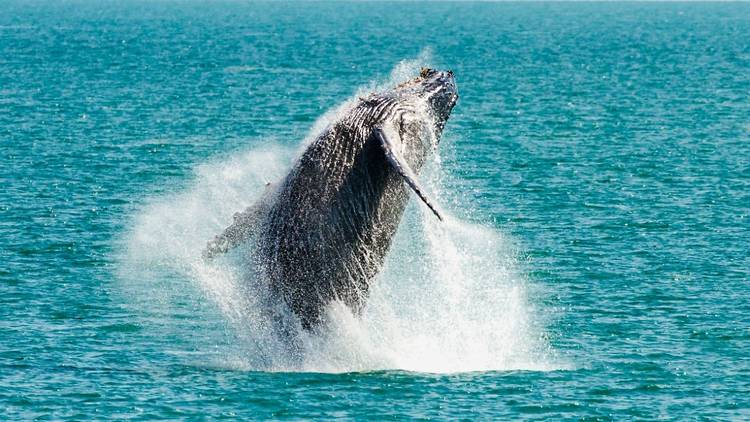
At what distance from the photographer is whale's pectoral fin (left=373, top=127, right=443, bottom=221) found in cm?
2228

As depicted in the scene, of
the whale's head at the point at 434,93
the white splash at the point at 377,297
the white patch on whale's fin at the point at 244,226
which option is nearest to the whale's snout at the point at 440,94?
the whale's head at the point at 434,93

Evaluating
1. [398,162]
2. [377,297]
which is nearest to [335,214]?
[398,162]

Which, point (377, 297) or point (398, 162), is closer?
point (398, 162)

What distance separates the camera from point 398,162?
23.0m

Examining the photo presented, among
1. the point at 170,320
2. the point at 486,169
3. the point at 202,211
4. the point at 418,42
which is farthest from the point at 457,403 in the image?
the point at 418,42

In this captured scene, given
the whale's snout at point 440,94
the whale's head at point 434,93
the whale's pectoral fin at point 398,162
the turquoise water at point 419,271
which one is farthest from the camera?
the whale's snout at point 440,94

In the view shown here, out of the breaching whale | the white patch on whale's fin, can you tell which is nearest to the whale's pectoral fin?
the breaching whale

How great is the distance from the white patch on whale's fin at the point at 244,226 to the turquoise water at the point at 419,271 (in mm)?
785

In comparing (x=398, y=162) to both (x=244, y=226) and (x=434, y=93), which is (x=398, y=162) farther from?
(x=244, y=226)

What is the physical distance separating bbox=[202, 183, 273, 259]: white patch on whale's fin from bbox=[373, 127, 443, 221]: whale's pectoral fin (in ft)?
8.36

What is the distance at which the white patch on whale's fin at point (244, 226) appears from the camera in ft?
82.5

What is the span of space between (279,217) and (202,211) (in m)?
10.6

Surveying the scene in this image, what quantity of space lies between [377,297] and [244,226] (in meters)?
3.70

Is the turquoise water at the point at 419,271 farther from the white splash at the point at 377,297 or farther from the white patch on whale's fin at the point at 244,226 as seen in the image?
the white patch on whale's fin at the point at 244,226
